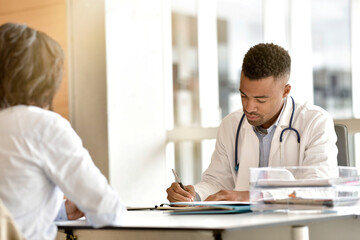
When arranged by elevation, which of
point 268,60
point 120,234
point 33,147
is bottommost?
point 120,234

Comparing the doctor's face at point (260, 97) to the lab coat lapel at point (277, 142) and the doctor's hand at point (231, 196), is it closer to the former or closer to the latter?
the lab coat lapel at point (277, 142)

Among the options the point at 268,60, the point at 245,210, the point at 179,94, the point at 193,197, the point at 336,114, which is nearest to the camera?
the point at 245,210

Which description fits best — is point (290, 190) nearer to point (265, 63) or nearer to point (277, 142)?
point (277, 142)

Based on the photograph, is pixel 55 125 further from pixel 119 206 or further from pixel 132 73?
pixel 132 73

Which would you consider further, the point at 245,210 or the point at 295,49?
the point at 295,49

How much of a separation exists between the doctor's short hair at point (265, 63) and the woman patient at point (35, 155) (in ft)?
3.98

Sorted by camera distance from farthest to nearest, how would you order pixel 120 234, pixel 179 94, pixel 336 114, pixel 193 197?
pixel 179 94, pixel 336 114, pixel 193 197, pixel 120 234

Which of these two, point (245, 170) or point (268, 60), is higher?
point (268, 60)

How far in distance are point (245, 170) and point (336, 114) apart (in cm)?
101

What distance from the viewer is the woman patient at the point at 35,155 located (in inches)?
64.5

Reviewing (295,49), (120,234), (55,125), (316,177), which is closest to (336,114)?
(295,49)

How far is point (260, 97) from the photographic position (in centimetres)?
274

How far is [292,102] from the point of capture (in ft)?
9.45

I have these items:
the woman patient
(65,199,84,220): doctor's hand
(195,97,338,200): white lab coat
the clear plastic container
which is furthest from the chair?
the woman patient
